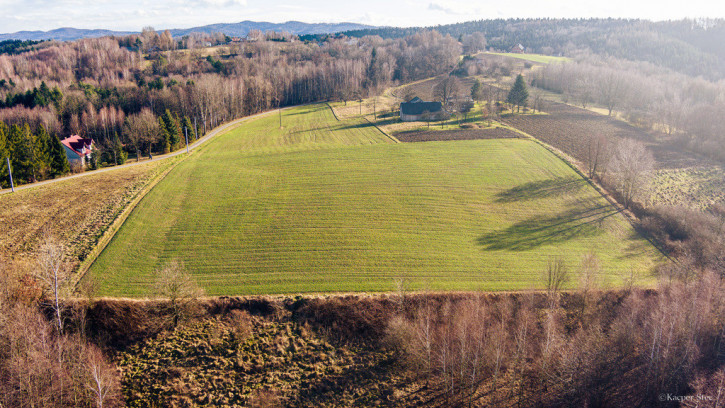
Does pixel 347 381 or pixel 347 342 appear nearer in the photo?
pixel 347 381

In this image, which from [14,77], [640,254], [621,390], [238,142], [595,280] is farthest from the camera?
[14,77]

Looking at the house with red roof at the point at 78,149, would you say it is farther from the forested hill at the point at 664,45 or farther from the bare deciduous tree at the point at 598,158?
the forested hill at the point at 664,45

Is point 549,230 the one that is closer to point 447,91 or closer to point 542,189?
point 542,189

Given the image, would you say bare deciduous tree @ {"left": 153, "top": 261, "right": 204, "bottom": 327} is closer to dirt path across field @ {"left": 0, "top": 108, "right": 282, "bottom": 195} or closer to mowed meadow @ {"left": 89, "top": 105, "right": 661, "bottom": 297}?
mowed meadow @ {"left": 89, "top": 105, "right": 661, "bottom": 297}

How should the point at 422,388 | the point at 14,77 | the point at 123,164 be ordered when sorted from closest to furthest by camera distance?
the point at 422,388 < the point at 123,164 < the point at 14,77

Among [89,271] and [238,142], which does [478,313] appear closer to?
[89,271]

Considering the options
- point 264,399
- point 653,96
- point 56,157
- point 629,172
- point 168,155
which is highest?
point 653,96

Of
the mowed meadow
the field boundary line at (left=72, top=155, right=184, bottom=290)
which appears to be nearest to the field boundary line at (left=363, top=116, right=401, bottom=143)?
the mowed meadow

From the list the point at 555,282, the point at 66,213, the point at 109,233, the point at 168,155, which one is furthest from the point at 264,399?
the point at 168,155

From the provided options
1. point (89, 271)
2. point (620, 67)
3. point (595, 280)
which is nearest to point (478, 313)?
point (595, 280)
